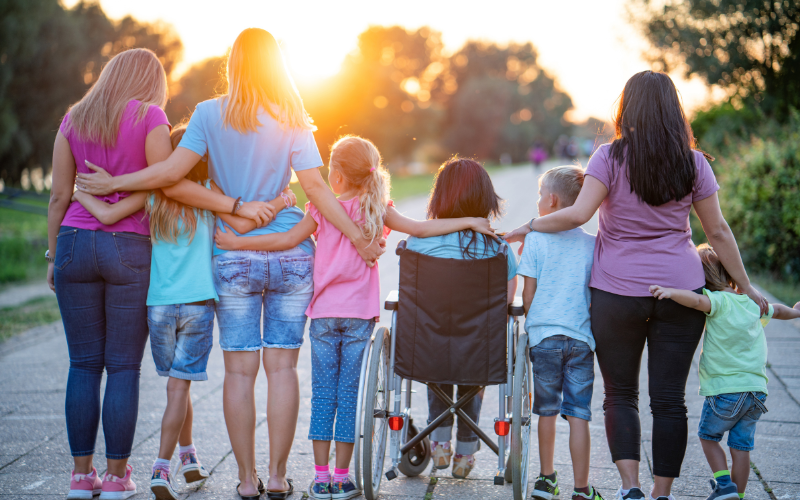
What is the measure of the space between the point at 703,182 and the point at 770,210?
6391 mm

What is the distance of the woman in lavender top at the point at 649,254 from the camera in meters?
2.69

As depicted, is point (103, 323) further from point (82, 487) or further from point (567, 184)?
point (567, 184)

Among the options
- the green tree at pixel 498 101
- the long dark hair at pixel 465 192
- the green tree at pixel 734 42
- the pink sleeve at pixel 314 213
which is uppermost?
the green tree at pixel 498 101

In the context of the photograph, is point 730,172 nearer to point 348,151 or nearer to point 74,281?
point 348,151

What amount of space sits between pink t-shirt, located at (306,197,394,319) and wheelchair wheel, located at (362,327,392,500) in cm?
16

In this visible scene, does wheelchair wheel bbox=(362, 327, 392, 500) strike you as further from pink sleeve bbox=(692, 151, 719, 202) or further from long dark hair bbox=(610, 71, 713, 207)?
pink sleeve bbox=(692, 151, 719, 202)

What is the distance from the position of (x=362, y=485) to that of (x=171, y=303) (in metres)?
1.16

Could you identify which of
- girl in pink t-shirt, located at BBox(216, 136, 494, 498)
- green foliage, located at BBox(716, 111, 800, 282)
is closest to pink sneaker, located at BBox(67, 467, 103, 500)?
girl in pink t-shirt, located at BBox(216, 136, 494, 498)

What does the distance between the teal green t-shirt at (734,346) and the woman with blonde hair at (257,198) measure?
1454mm

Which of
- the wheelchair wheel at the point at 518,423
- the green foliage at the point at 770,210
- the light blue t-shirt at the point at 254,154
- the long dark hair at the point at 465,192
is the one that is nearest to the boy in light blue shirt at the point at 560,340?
the wheelchair wheel at the point at 518,423

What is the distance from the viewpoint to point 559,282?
9.60 ft

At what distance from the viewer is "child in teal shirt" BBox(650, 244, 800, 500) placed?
279 centimetres

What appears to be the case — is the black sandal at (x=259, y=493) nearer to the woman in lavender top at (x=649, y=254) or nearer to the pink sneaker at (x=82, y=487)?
the pink sneaker at (x=82, y=487)

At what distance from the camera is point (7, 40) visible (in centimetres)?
1970
